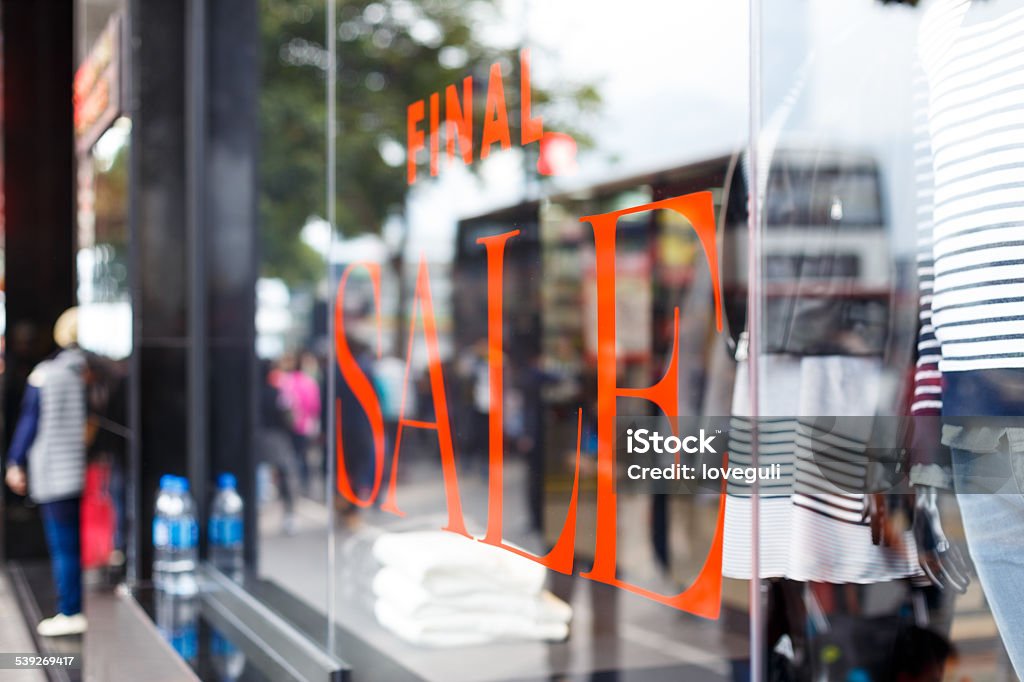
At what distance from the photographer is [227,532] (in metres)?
4.38

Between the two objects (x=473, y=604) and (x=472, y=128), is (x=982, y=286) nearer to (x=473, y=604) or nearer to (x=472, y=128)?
(x=472, y=128)

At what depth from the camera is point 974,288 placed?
4.99 ft

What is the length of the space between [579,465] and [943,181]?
0.91m

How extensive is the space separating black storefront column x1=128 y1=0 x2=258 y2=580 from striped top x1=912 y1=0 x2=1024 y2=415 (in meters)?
3.37

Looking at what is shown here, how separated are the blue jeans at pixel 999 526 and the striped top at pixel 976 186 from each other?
0.11 metres

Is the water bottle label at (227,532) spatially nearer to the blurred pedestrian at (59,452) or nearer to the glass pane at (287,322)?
the glass pane at (287,322)

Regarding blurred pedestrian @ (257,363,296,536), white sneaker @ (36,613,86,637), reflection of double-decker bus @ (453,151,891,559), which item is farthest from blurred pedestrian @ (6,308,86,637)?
reflection of double-decker bus @ (453,151,891,559)

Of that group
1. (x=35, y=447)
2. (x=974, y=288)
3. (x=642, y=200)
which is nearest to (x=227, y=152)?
(x=35, y=447)

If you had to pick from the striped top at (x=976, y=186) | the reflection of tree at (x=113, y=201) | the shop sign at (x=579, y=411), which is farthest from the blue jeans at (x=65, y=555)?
the striped top at (x=976, y=186)

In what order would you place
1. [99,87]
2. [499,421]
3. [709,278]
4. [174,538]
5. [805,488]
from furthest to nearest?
[99,87] < [174,538] < [709,278] < [499,421] < [805,488]

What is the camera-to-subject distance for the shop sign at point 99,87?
15.3 feet

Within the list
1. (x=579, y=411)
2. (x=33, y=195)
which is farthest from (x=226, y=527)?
(x=33, y=195)

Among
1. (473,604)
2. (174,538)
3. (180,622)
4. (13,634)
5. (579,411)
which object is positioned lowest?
(13,634)

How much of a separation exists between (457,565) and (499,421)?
41cm
